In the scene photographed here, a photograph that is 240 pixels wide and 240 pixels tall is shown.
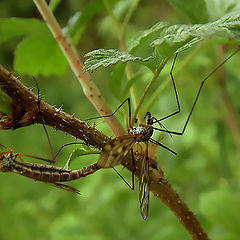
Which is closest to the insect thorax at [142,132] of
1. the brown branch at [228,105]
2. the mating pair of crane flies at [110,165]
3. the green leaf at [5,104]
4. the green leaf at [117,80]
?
the mating pair of crane flies at [110,165]

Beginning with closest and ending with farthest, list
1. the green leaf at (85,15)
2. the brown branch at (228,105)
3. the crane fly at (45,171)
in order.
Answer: the crane fly at (45,171)
the green leaf at (85,15)
the brown branch at (228,105)

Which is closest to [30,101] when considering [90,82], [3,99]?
[3,99]

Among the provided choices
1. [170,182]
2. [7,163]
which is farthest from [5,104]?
[170,182]

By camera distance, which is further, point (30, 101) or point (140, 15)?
point (140, 15)

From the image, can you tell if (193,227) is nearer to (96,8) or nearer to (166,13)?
(96,8)

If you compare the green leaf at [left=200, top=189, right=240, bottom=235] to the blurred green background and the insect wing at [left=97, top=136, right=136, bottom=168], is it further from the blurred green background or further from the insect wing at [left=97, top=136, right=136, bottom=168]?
the insect wing at [left=97, top=136, right=136, bottom=168]

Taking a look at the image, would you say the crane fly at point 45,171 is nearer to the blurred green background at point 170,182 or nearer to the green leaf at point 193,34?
the green leaf at point 193,34
